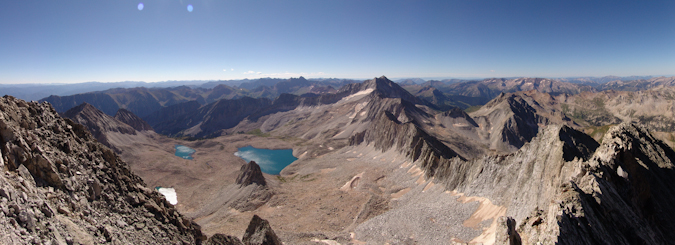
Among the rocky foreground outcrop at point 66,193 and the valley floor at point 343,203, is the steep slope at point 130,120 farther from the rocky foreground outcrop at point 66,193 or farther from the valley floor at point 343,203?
the rocky foreground outcrop at point 66,193

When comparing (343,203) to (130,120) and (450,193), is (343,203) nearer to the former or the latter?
(450,193)

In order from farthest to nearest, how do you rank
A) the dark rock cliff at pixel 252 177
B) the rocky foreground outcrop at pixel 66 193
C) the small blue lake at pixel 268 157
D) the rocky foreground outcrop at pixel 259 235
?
the small blue lake at pixel 268 157, the dark rock cliff at pixel 252 177, the rocky foreground outcrop at pixel 259 235, the rocky foreground outcrop at pixel 66 193

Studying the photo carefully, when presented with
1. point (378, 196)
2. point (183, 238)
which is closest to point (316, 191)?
point (378, 196)

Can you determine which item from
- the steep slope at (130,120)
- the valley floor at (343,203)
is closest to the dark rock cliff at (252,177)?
the valley floor at (343,203)

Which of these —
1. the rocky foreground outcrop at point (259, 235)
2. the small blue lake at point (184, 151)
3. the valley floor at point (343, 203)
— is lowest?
the small blue lake at point (184, 151)

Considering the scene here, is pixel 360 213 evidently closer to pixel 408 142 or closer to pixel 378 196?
pixel 378 196

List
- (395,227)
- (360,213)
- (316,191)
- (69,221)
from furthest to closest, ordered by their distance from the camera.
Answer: (316,191) < (360,213) < (395,227) < (69,221)

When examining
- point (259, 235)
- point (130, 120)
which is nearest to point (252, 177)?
point (259, 235)
